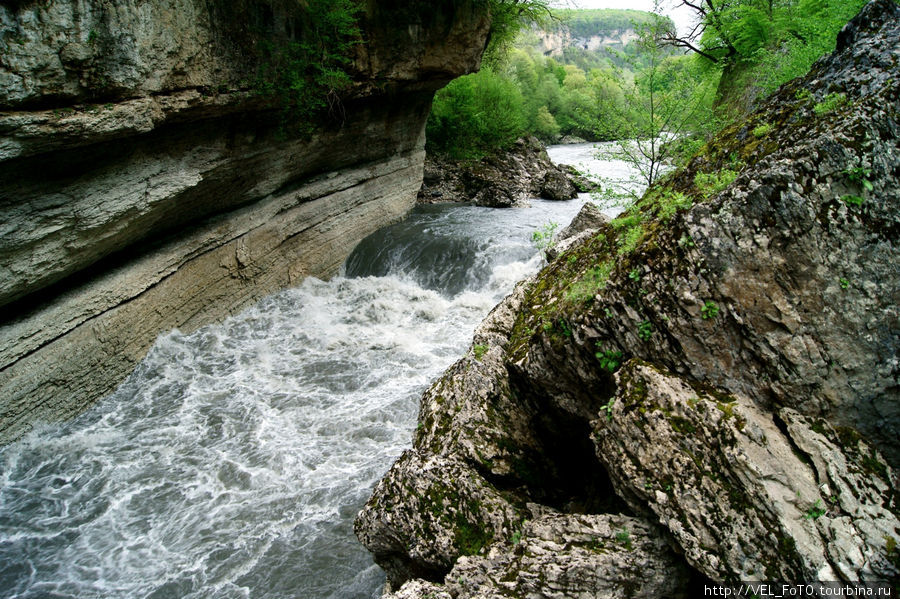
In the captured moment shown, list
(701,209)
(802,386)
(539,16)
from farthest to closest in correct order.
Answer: (539,16) < (701,209) < (802,386)

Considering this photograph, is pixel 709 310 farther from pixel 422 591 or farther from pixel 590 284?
pixel 422 591

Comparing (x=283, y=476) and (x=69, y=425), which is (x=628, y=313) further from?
(x=69, y=425)

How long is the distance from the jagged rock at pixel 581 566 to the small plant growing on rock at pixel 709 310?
1.42 meters

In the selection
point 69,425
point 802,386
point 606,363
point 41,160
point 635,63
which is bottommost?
point 69,425

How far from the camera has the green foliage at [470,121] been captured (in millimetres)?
23844

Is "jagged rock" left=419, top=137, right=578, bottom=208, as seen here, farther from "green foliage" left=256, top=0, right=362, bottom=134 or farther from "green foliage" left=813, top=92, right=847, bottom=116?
"green foliage" left=813, top=92, right=847, bottom=116

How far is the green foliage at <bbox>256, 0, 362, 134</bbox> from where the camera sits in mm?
10352

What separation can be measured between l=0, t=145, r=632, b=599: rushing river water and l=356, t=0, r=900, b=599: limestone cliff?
2.44 metres

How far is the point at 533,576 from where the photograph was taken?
3062mm

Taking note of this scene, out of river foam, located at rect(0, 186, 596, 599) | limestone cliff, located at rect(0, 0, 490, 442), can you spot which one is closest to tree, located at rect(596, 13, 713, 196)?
river foam, located at rect(0, 186, 596, 599)

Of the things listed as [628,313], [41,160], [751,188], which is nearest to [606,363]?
[628,313]

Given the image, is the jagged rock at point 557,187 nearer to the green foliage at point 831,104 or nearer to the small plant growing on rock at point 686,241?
the green foliage at point 831,104

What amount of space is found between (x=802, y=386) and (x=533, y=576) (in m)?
2.05

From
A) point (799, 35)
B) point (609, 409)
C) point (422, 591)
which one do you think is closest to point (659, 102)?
point (799, 35)
